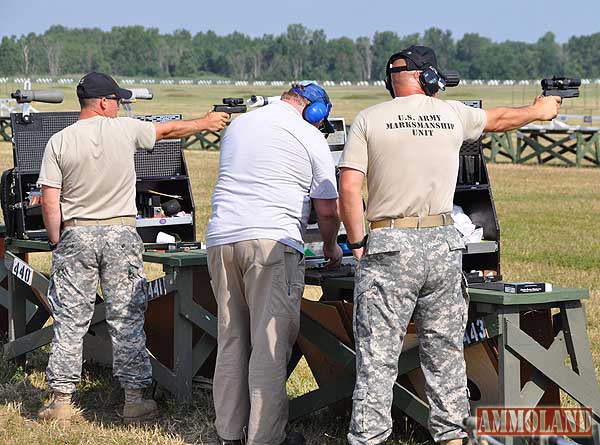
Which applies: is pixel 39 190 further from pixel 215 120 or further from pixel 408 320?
pixel 408 320

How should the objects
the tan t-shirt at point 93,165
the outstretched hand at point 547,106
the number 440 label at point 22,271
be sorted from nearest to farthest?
1. the outstretched hand at point 547,106
2. the tan t-shirt at point 93,165
3. the number 440 label at point 22,271

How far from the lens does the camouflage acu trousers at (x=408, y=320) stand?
5.02 metres

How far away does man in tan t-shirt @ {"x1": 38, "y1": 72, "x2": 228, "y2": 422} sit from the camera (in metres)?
6.31

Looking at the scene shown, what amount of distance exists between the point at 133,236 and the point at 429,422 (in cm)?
219

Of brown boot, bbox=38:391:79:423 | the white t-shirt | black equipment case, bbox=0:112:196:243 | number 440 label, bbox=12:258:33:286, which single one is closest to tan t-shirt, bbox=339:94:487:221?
the white t-shirt

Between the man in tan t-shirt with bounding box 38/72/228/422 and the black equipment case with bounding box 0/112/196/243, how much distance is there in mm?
1146

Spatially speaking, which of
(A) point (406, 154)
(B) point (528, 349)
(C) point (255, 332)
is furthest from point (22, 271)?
(B) point (528, 349)

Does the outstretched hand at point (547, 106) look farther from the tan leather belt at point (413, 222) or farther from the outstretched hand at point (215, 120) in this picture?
the outstretched hand at point (215, 120)

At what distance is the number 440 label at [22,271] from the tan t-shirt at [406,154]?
3297 mm

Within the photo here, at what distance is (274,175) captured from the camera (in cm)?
552

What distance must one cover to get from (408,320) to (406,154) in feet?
2.52

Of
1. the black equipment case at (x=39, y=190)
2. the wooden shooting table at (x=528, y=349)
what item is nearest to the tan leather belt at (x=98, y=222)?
the black equipment case at (x=39, y=190)

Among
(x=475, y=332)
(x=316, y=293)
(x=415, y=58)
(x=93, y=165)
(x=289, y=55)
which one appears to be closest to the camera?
(x=415, y=58)

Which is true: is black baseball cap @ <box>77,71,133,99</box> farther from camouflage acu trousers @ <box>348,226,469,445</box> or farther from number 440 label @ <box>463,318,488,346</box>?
Answer: number 440 label @ <box>463,318,488,346</box>
